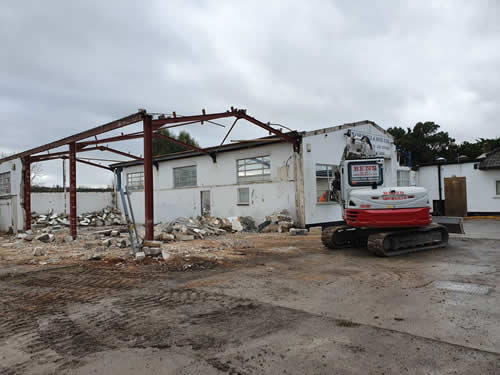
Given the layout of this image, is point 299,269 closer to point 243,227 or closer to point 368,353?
point 368,353

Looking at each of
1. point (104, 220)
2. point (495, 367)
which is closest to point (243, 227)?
point (104, 220)

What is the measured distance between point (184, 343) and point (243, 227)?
13.8 metres

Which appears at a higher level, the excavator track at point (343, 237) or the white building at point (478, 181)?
the white building at point (478, 181)

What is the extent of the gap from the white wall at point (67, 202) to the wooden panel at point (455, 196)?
2525 cm

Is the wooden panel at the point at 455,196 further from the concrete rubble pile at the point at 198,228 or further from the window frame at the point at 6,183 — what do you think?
the window frame at the point at 6,183

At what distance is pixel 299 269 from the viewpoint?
27.1 ft

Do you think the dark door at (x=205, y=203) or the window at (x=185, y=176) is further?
the window at (x=185, y=176)

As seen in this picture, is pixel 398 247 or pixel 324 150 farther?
pixel 324 150

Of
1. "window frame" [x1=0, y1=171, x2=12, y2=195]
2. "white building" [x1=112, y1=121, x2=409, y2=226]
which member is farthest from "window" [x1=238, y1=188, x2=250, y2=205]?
"window frame" [x1=0, y1=171, x2=12, y2=195]

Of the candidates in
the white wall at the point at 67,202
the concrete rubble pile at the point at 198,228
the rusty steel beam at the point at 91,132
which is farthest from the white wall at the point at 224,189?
the rusty steel beam at the point at 91,132

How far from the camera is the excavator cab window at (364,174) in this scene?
10.9 meters

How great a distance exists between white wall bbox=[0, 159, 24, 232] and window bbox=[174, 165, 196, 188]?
8.56 m

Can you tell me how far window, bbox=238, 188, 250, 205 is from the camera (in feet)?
62.7

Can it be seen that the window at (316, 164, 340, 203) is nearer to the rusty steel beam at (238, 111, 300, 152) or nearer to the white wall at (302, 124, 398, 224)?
the white wall at (302, 124, 398, 224)
